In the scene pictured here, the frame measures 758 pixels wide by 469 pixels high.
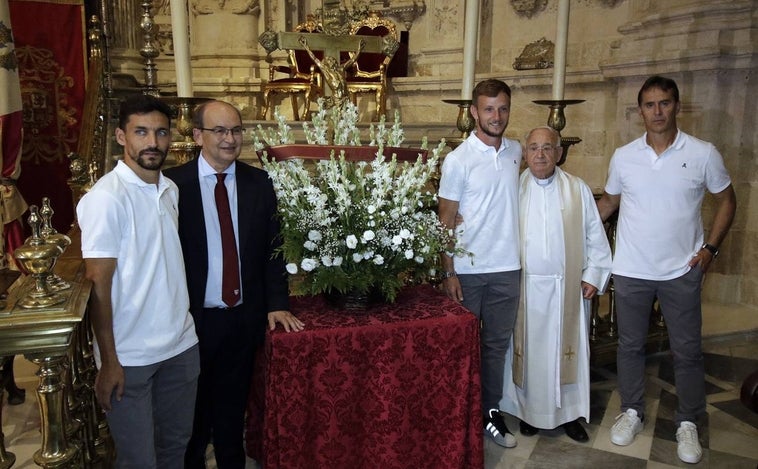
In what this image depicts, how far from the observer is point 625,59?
5.93m

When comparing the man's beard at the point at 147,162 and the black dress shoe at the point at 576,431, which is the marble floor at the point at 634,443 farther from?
the man's beard at the point at 147,162

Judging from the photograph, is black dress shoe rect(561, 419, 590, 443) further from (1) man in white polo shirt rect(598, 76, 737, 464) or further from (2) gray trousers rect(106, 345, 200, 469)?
(2) gray trousers rect(106, 345, 200, 469)

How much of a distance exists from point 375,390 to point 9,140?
3960 mm

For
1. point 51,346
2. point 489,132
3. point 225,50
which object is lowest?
point 51,346

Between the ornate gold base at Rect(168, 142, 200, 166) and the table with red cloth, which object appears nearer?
the table with red cloth

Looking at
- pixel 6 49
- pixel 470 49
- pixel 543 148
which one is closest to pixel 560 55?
pixel 470 49

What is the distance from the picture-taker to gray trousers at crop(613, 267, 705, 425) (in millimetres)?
3213

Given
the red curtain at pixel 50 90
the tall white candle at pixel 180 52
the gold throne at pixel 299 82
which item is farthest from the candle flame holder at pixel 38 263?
the red curtain at pixel 50 90

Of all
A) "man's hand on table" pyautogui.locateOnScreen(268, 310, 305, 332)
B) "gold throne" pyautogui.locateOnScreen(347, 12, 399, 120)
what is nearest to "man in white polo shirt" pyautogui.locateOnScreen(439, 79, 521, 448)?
"man's hand on table" pyautogui.locateOnScreen(268, 310, 305, 332)

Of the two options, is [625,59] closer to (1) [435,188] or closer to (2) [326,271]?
(1) [435,188]

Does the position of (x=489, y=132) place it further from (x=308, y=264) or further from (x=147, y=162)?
(x=147, y=162)

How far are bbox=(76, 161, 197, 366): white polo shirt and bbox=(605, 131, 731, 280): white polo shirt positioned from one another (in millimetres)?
2269

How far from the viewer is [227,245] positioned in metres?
2.52

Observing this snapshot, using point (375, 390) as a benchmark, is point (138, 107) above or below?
above
